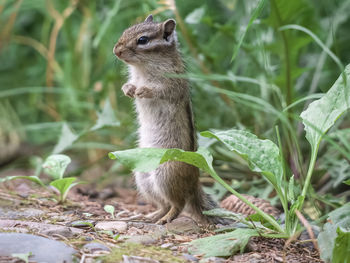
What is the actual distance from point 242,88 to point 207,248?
8.61 feet

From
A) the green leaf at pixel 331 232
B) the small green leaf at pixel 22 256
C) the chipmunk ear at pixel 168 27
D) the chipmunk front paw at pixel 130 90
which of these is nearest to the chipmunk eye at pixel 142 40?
the chipmunk ear at pixel 168 27

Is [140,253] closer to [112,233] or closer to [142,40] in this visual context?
[112,233]

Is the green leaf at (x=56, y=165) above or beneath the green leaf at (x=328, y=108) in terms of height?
beneath

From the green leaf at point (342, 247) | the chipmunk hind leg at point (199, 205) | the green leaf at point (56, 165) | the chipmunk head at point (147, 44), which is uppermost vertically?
the chipmunk head at point (147, 44)

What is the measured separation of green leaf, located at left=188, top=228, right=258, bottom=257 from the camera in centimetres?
A: 229

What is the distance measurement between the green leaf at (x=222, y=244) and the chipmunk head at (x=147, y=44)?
1545 millimetres

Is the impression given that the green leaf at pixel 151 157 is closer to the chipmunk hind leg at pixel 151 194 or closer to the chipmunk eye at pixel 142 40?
the chipmunk hind leg at pixel 151 194

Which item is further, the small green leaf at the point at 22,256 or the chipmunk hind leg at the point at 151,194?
the chipmunk hind leg at the point at 151,194

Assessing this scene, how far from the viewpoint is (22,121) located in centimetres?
640

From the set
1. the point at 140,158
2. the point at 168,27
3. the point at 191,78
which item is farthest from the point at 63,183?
the point at 191,78

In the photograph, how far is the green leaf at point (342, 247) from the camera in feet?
7.19

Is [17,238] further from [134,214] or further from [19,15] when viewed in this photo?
[19,15]

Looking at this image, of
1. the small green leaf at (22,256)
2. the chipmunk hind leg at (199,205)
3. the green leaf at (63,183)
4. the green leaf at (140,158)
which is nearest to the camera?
the small green leaf at (22,256)

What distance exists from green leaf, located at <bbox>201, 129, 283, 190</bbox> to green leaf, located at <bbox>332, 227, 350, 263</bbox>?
1.48 ft
